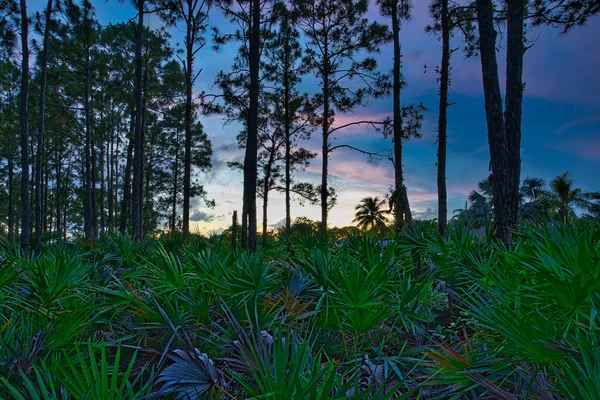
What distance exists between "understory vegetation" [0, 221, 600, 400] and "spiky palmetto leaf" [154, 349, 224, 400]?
0.04 ft

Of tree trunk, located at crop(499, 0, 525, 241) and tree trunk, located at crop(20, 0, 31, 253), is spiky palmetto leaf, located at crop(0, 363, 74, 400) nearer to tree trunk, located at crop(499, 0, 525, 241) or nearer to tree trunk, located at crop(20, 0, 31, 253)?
tree trunk, located at crop(499, 0, 525, 241)

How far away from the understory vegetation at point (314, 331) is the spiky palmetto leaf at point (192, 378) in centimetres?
1

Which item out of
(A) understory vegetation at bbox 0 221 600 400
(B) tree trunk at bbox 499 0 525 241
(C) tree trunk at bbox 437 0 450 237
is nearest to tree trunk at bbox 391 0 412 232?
(C) tree trunk at bbox 437 0 450 237

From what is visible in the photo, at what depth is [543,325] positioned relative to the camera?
2.27 m

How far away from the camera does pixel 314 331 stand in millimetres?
4242

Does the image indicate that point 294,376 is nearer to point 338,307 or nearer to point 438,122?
point 338,307

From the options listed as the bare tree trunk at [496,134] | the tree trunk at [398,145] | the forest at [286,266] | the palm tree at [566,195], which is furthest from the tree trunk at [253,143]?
the palm tree at [566,195]

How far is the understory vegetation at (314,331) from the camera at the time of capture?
6.48 ft

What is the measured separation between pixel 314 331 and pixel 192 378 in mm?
1790

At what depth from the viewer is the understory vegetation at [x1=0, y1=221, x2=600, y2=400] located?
1976 mm

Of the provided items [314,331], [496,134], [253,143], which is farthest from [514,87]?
[314,331]

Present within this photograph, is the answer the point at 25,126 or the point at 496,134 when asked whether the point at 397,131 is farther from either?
the point at 25,126

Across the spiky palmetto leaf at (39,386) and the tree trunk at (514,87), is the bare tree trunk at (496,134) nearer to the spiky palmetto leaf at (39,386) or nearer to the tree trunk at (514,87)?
the tree trunk at (514,87)

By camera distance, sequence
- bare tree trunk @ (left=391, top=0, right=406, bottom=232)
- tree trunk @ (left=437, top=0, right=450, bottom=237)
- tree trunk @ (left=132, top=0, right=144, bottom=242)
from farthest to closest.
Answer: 1. tree trunk @ (left=132, top=0, right=144, bottom=242)
2. bare tree trunk @ (left=391, top=0, right=406, bottom=232)
3. tree trunk @ (left=437, top=0, right=450, bottom=237)
